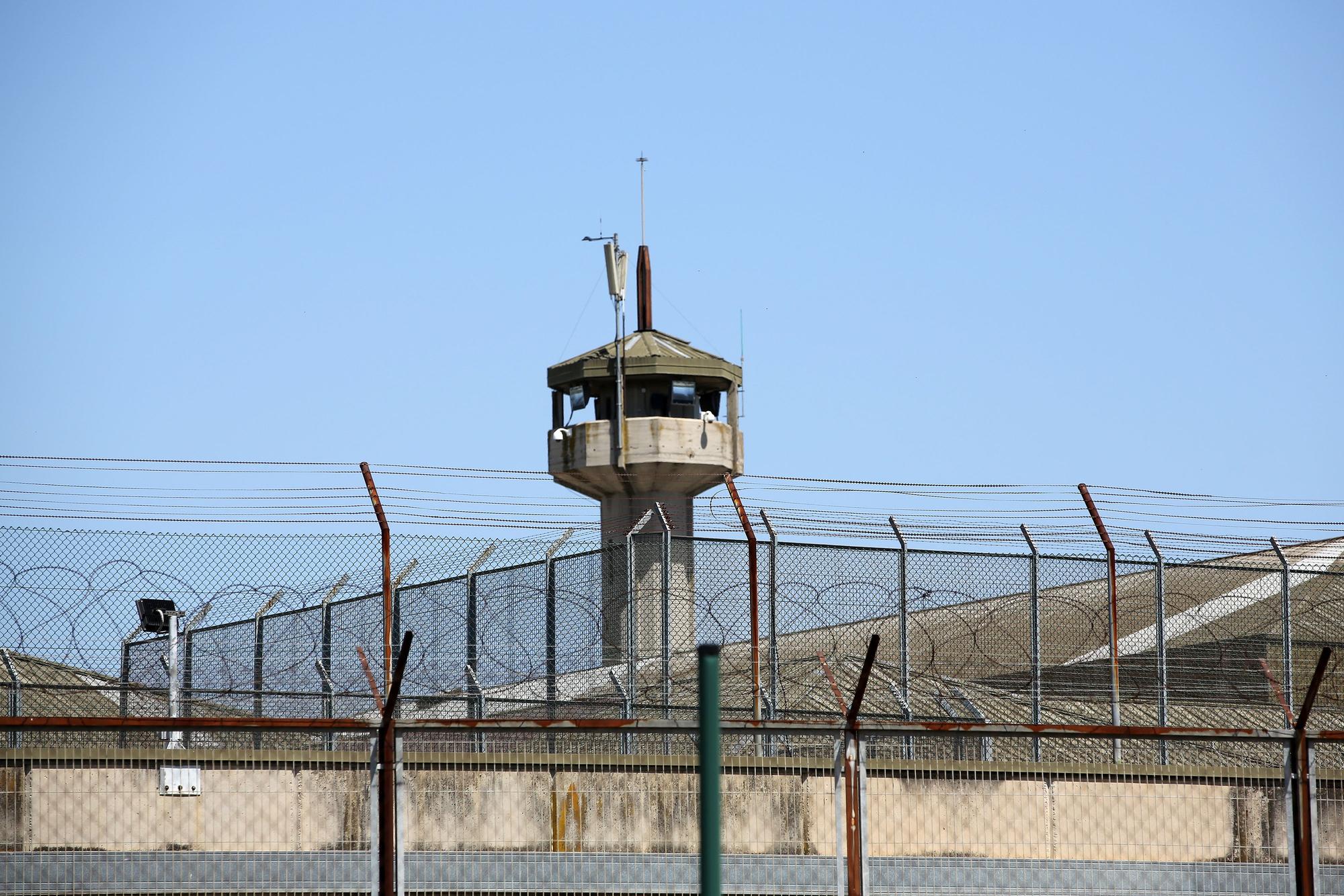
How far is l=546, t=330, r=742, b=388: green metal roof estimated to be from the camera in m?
25.1

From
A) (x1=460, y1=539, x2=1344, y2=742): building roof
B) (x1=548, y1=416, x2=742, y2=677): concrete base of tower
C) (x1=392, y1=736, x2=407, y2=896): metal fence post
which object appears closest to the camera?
(x1=392, y1=736, x2=407, y2=896): metal fence post

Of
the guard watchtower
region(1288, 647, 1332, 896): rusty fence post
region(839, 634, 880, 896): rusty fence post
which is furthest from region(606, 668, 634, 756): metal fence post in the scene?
the guard watchtower

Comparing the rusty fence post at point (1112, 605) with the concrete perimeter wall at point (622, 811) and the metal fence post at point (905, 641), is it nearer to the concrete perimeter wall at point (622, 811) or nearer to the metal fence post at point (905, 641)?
the metal fence post at point (905, 641)

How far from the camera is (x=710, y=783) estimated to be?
20.9ft

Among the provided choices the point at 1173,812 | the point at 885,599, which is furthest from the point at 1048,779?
the point at 885,599

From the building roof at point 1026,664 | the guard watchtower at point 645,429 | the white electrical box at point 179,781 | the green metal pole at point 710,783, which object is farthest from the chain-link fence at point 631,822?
the guard watchtower at point 645,429

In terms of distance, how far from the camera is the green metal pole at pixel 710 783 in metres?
6.27

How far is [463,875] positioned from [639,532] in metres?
5.26

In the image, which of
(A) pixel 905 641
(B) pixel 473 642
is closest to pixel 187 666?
(B) pixel 473 642

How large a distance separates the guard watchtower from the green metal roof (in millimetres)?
14

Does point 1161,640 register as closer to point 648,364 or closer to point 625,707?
point 625,707

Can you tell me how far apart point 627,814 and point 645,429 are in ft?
47.1

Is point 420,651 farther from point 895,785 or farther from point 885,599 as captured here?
point 895,785

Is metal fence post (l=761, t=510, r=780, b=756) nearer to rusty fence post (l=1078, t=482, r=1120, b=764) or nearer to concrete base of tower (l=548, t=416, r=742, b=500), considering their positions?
rusty fence post (l=1078, t=482, r=1120, b=764)
